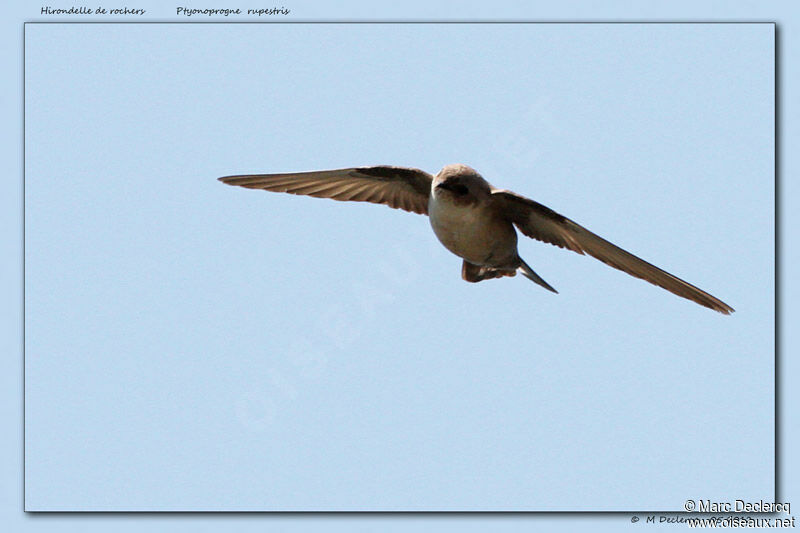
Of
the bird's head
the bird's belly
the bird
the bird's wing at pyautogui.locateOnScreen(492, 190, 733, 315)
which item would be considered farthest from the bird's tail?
the bird's head

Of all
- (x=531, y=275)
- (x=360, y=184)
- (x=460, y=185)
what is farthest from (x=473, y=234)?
(x=360, y=184)

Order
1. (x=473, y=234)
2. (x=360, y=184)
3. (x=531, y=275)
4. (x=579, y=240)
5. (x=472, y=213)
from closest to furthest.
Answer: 1. (x=472, y=213)
2. (x=473, y=234)
3. (x=579, y=240)
4. (x=531, y=275)
5. (x=360, y=184)

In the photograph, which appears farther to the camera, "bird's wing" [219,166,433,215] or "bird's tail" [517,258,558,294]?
"bird's wing" [219,166,433,215]

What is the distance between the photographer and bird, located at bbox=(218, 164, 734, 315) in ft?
29.8

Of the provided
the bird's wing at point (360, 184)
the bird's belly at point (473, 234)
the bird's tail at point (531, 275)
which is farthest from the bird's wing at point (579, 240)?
the bird's wing at point (360, 184)

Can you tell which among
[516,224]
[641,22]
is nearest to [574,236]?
[516,224]

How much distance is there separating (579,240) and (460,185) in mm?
1147

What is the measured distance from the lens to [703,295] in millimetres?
9141

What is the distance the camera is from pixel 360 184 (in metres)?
10.1

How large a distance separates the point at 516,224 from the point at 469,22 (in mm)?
1673

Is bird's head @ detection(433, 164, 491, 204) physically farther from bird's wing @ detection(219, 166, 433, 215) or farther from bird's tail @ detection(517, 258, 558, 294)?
bird's tail @ detection(517, 258, 558, 294)

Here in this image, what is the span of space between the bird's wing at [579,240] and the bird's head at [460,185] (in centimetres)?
23

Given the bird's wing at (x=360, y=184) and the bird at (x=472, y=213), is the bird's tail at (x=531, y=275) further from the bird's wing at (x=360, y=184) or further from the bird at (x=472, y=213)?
the bird's wing at (x=360, y=184)

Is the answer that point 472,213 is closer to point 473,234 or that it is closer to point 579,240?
point 473,234
